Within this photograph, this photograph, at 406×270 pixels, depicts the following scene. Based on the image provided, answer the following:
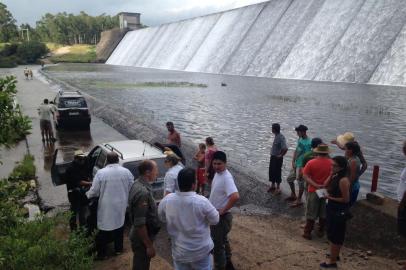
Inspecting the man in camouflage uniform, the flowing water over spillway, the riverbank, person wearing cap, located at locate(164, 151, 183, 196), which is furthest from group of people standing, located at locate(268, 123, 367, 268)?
the man in camouflage uniform

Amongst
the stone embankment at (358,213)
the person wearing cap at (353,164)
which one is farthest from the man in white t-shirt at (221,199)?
the stone embankment at (358,213)

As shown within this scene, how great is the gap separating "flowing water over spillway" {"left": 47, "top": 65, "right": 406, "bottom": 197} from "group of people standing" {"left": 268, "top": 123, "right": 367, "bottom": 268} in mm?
1808

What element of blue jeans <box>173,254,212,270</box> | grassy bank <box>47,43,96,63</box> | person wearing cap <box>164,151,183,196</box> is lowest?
blue jeans <box>173,254,212,270</box>

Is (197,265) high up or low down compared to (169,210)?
down

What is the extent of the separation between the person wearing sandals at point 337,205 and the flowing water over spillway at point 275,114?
4650mm

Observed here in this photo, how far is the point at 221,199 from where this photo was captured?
196 inches

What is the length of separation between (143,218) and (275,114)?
1652 cm

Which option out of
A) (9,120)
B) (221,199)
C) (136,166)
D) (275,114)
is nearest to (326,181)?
(221,199)

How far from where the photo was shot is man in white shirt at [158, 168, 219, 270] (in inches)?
152

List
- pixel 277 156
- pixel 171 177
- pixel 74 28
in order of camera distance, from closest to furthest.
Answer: pixel 171 177 < pixel 277 156 < pixel 74 28

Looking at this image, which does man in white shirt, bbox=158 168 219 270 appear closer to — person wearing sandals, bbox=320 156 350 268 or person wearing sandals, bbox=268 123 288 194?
person wearing sandals, bbox=320 156 350 268

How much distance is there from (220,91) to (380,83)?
13012 millimetres

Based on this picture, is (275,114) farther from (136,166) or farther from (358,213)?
(136,166)

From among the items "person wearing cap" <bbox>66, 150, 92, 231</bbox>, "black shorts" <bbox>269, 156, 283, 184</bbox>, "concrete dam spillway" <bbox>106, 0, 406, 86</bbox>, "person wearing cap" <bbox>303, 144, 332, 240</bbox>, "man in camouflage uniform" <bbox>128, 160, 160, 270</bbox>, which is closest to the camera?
"man in camouflage uniform" <bbox>128, 160, 160, 270</bbox>
